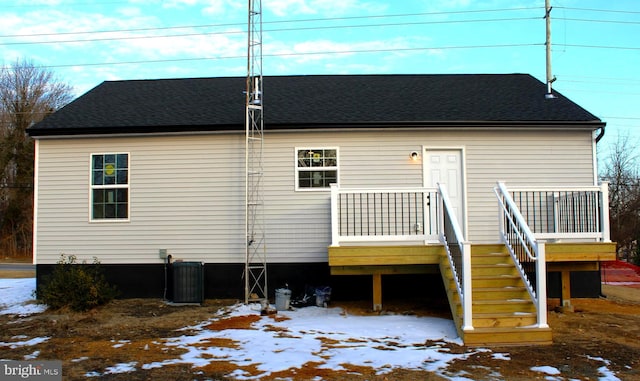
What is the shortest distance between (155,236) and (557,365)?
7791 mm

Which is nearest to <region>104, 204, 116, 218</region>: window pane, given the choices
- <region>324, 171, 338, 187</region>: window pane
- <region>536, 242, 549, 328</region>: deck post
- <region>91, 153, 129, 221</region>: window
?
<region>91, 153, 129, 221</region>: window

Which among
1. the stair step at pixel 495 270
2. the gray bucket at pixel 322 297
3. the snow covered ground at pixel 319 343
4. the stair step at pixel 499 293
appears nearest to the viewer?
the snow covered ground at pixel 319 343

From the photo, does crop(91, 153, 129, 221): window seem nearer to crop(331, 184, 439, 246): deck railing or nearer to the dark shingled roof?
the dark shingled roof

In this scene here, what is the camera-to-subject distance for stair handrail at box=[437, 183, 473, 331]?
7055 millimetres

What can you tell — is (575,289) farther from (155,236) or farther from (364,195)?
(155,236)

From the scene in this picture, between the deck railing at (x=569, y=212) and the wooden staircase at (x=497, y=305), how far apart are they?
1.16 meters

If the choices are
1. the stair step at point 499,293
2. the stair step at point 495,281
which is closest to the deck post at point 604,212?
the stair step at point 495,281

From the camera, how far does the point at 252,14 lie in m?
10.4

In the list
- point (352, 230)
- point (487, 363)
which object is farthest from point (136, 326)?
point (487, 363)

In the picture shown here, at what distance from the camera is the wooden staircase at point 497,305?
22.9 ft

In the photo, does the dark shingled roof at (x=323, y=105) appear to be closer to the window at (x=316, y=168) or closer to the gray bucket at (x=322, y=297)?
the window at (x=316, y=168)

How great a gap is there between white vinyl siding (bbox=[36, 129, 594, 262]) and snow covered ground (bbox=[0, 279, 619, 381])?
163 centimetres

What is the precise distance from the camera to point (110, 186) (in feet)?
35.7

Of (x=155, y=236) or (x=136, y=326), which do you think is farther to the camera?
(x=155, y=236)
